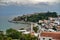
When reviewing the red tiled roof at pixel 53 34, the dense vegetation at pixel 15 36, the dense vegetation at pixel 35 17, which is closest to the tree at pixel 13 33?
the dense vegetation at pixel 15 36

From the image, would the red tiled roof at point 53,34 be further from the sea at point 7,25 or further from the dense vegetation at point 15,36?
the sea at point 7,25

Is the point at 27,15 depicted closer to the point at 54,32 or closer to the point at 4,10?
the point at 4,10

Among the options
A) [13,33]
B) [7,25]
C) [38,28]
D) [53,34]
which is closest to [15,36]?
[13,33]

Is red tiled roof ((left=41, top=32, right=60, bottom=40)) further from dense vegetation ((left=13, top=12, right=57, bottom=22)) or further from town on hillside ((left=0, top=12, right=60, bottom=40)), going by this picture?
dense vegetation ((left=13, top=12, right=57, bottom=22))

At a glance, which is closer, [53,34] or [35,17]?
[53,34]

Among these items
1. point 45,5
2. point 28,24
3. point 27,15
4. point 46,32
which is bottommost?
point 46,32

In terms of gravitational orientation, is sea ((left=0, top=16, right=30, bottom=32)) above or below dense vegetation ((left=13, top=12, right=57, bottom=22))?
below

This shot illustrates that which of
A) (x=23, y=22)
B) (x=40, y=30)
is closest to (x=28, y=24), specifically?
(x=23, y=22)

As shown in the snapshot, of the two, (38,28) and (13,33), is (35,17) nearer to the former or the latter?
(38,28)

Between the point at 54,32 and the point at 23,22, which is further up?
the point at 23,22

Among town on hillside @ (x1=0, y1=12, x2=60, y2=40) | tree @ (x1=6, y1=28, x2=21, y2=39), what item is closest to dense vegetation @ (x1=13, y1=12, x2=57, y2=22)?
town on hillside @ (x1=0, y1=12, x2=60, y2=40)

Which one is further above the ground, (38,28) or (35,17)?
(35,17)
